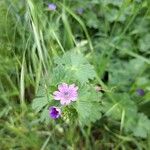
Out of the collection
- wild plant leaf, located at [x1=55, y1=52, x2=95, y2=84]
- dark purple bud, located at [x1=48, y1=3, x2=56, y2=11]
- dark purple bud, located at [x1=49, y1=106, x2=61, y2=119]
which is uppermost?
dark purple bud, located at [x1=48, y1=3, x2=56, y2=11]

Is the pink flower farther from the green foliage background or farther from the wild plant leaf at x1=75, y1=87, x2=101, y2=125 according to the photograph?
the green foliage background

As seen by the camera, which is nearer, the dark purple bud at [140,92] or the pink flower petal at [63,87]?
the pink flower petal at [63,87]

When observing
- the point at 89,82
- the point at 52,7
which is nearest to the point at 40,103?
the point at 89,82

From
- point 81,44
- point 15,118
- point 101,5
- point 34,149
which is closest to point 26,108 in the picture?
point 15,118

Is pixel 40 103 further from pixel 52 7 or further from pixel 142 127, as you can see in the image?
pixel 52 7

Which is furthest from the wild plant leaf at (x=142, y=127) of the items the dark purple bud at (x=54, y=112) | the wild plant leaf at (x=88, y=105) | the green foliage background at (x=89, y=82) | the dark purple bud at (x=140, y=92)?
the dark purple bud at (x=54, y=112)

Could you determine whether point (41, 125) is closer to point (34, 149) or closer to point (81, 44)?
point (34, 149)

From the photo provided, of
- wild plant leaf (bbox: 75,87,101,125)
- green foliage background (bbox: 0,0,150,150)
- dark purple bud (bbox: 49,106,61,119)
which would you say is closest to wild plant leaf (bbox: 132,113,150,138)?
green foliage background (bbox: 0,0,150,150)

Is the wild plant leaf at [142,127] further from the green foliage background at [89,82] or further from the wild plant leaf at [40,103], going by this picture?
the wild plant leaf at [40,103]

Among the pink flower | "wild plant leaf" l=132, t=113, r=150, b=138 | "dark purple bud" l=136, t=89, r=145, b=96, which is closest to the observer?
the pink flower
